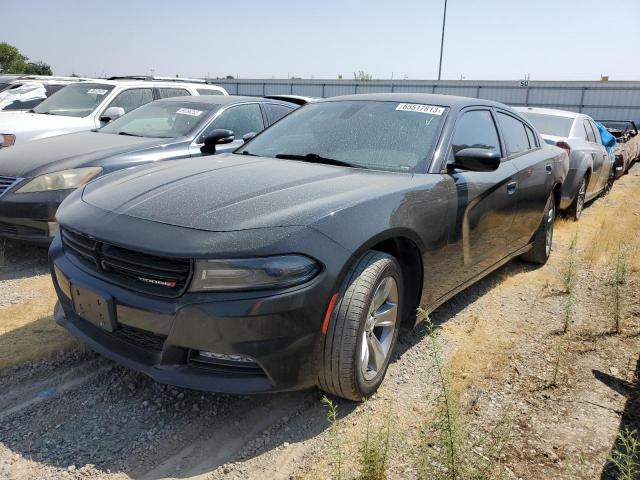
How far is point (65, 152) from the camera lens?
16.0ft

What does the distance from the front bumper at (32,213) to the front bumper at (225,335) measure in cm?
239

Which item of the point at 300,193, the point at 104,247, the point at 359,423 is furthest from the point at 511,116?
the point at 104,247

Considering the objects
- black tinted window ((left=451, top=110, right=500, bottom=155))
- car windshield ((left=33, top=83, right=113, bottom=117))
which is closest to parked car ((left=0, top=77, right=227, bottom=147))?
car windshield ((left=33, top=83, right=113, bottom=117))

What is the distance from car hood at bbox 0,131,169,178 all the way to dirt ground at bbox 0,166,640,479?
3.97 feet

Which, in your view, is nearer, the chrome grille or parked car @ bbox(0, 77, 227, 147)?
the chrome grille

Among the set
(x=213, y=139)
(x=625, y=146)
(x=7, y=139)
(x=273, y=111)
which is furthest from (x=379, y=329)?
(x=625, y=146)

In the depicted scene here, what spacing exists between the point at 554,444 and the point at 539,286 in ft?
8.33

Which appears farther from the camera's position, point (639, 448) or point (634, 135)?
point (634, 135)

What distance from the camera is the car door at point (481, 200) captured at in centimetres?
338

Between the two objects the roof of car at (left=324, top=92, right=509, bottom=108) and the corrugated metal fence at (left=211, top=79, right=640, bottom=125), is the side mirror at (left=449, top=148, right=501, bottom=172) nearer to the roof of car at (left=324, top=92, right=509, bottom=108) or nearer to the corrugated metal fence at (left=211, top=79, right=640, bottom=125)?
the roof of car at (left=324, top=92, right=509, bottom=108)

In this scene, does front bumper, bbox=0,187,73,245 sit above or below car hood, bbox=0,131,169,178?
below

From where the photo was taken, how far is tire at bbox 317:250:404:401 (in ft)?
7.84

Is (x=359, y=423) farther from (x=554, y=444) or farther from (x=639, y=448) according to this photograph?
(x=639, y=448)

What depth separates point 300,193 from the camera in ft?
8.68
